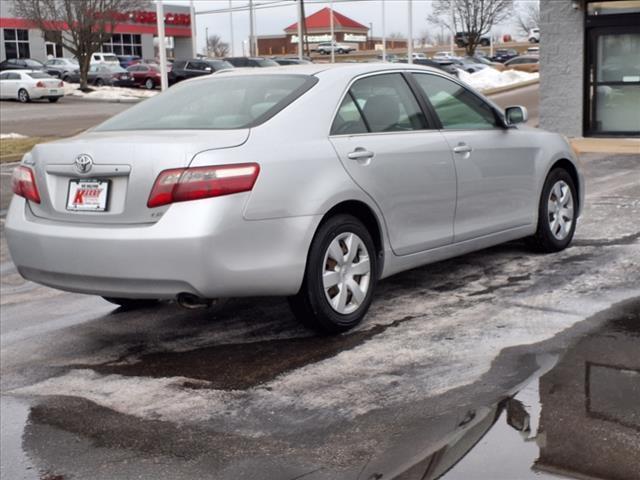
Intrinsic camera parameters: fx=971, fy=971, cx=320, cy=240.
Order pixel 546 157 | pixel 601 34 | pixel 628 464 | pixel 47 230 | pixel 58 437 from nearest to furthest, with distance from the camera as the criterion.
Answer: pixel 628 464 < pixel 58 437 < pixel 47 230 < pixel 546 157 < pixel 601 34

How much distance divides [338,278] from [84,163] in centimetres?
154

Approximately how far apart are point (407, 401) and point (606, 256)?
3.59 m

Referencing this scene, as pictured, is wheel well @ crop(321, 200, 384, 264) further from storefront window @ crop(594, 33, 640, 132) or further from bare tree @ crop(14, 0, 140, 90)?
bare tree @ crop(14, 0, 140, 90)

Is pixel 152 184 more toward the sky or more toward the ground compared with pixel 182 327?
more toward the sky

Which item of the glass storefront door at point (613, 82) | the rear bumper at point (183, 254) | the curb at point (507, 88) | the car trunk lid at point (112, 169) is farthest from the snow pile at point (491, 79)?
the rear bumper at point (183, 254)

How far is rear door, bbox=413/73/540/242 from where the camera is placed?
655cm

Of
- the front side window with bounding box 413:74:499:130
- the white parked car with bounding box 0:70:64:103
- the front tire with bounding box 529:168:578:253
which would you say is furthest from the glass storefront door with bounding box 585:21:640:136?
the white parked car with bounding box 0:70:64:103

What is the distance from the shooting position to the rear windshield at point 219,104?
5594mm

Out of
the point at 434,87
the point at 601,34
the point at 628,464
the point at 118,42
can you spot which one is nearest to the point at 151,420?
the point at 628,464

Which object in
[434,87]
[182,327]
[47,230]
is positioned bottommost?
[182,327]

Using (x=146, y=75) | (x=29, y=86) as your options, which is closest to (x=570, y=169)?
(x=29, y=86)

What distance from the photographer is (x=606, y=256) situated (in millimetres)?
7496

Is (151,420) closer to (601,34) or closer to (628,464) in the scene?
(628,464)

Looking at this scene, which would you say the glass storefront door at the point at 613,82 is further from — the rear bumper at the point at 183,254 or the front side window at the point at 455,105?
the rear bumper at the point at 183,254
